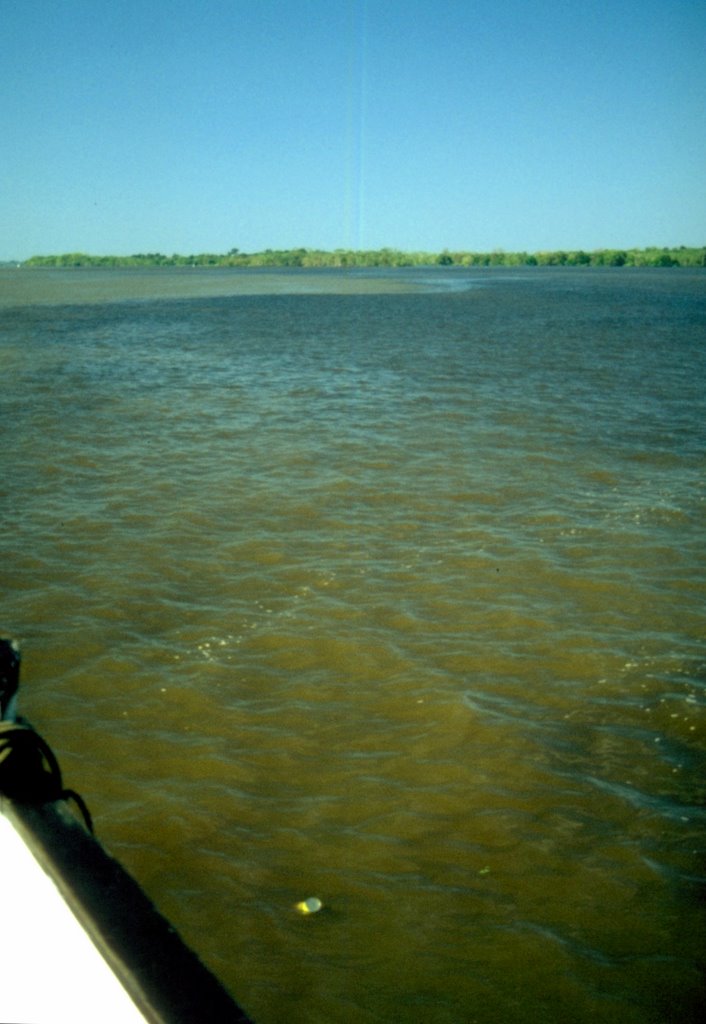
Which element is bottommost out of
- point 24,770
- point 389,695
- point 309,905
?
point 309,905

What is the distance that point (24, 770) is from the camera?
73.2 inches

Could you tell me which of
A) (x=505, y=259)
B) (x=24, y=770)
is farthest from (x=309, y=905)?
(x=505, y=259)

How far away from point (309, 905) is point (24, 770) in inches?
97.3

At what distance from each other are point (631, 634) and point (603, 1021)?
381 cm

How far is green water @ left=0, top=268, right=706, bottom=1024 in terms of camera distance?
3658mm

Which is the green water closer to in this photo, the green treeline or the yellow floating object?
the yellow floating object

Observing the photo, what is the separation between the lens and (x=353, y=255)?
651 ft

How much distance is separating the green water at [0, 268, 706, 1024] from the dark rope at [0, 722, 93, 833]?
2059mm

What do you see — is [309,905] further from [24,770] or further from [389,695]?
[24,770]

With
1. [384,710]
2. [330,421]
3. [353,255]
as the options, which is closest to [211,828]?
[384,710]

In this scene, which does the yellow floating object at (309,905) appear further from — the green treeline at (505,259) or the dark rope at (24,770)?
the green treeline at (505,259)

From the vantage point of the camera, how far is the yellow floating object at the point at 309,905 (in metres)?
3.84

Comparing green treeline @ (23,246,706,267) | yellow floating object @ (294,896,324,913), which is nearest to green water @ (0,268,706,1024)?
yellow floating object @ (294,896,324,913)

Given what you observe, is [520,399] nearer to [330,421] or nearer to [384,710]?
[330,421]
